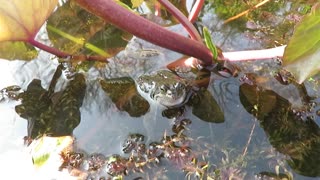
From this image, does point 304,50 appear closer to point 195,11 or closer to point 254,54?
point 254,54

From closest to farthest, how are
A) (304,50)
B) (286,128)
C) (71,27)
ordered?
1. (304,50)
2. (286,128)
3. (71,27)

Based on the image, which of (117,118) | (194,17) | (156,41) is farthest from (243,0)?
(117,118)

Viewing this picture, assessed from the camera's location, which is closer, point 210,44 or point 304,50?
point 304,50

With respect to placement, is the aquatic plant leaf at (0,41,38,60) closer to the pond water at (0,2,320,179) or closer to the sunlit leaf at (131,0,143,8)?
the pond water at (0,2,320,179)

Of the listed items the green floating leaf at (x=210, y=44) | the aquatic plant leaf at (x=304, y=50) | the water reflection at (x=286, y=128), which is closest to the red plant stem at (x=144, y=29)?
the green floating leaf at (x=210, y=44)

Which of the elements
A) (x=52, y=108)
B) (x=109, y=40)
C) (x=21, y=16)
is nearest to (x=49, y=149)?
(x=52, y=108)

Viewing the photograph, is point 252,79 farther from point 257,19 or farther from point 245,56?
point 257,19
